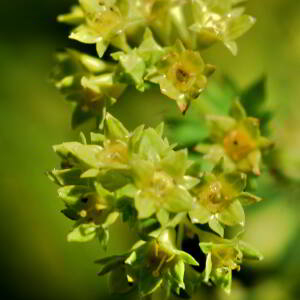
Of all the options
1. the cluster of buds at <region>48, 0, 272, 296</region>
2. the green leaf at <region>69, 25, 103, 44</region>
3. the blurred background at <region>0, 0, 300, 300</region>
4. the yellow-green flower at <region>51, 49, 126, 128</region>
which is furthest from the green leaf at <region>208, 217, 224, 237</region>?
the blurred background at <region>0, 0, 300, 300</region>

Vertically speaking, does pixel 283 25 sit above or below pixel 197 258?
above

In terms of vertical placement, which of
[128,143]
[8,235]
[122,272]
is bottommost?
[8,235]

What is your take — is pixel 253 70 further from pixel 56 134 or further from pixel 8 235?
pixel 8 235

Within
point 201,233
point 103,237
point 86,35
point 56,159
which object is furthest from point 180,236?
point 56,159

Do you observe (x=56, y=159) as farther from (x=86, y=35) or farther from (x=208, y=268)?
(x=208, y=268)

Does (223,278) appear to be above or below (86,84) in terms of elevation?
below

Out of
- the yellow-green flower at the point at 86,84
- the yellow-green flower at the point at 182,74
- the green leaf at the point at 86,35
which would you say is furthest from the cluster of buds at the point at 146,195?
the green leaf at the point at 86,35

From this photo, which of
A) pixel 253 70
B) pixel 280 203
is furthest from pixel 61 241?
pixel 253 70
